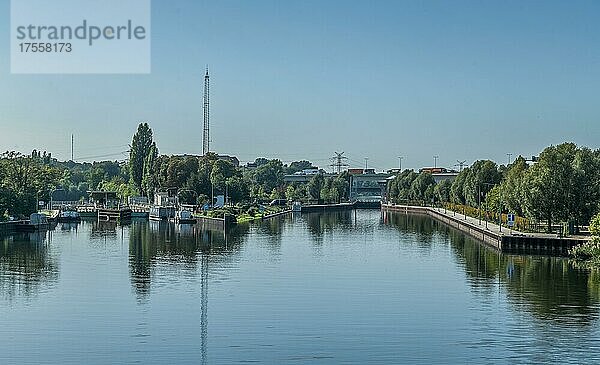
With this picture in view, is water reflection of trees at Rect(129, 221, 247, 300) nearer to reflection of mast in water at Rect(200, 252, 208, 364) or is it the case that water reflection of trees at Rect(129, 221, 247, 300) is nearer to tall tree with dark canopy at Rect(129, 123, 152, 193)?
reflection of mast in water at Rect(200, 252, 208, 364)

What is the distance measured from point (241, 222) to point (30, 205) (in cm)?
1824

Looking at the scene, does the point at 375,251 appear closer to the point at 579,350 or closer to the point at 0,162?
the point at 579,350

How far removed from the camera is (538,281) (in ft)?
109

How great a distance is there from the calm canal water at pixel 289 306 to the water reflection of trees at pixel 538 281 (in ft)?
0.20

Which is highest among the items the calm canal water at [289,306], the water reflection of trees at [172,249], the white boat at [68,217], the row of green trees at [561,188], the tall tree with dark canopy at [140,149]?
the tall tree with dark canopy at [140,149]

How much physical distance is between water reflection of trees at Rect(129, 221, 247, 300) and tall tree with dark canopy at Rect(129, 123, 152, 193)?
2243cm

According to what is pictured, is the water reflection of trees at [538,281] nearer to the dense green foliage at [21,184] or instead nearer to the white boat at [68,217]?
the dense green foliage at [21,184]

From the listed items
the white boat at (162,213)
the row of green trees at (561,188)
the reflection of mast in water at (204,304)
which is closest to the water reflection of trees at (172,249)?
the reflection of mast in water at (204,304)

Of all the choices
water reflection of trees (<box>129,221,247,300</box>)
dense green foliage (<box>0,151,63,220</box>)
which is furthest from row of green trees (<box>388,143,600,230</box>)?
dense green foliage (<box>0,151,63,220</box>)

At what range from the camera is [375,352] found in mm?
20406

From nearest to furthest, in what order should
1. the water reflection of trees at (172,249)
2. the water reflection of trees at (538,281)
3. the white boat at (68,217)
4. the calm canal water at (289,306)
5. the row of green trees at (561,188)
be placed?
1. the calm canal water at (289,306)
2. the water reflection of trees at (538,281)
3. the water reflection of trees at (172,249)
4. the row of green trees at (561,188)
5. the white boat at (68,217)

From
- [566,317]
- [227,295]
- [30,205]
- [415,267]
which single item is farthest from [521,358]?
[30,205]

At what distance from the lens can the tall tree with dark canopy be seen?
91688 mm

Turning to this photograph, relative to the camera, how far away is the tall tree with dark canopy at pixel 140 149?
3610 inches
